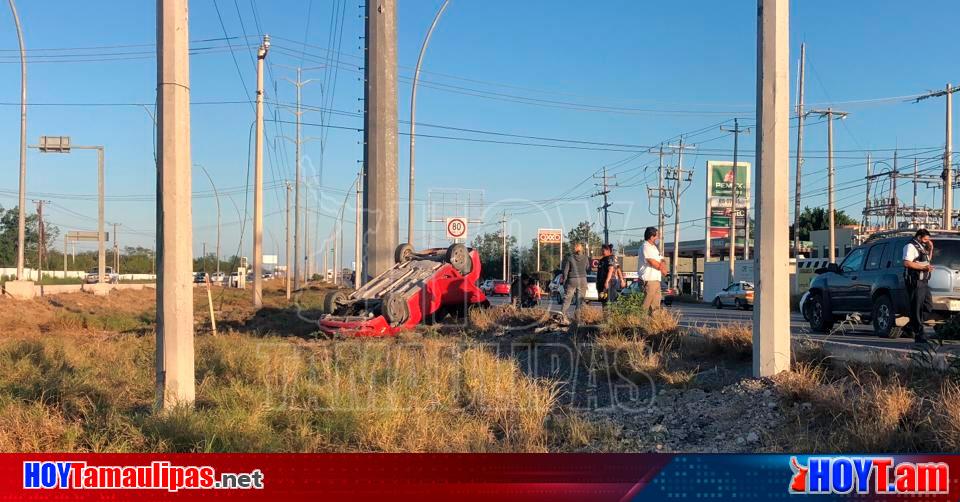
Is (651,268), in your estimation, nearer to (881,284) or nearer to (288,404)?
(881,284)

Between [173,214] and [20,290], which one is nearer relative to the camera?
[173,214]

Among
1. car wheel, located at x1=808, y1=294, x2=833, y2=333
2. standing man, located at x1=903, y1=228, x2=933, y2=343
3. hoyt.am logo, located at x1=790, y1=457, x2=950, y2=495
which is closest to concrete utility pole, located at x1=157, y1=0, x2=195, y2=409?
hoyt.am logo, located at x1=790, y1=457, x2=950, y2=495

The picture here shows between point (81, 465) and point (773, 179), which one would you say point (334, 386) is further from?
point (773, 179)

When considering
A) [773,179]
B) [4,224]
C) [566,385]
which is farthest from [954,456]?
[4,224]

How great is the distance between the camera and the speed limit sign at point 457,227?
2014cm

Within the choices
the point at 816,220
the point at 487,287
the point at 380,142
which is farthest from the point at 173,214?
the point at 816,220

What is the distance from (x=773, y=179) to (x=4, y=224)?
9378 centimetres

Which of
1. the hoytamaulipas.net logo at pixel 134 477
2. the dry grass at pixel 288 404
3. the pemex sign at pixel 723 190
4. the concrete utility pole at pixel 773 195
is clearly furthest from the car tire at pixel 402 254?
the pemex sign at pixel 723 190

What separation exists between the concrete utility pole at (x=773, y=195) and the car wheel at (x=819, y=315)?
6.87 m

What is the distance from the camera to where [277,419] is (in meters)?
6.48

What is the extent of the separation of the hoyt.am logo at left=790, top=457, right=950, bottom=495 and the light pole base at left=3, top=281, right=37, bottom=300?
32.2 meters

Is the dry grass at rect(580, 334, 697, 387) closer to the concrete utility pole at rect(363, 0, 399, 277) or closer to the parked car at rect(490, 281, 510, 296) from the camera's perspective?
the concrete utility pole at rect(363, 0, 399, 277)

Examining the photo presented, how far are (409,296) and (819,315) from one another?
761 centimetres

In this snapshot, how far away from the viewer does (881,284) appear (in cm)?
1148
